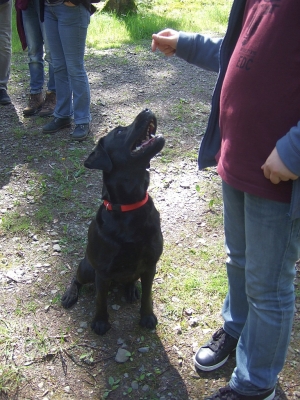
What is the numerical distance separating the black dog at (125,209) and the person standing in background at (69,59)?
8.48 ft

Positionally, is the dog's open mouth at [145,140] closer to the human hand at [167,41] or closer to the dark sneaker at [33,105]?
the human hand at [167,41]

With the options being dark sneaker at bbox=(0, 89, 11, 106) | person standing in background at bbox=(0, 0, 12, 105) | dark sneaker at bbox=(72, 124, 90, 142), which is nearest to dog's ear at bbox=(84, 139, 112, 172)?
dark sneaker at bbox=(72, 124, 90, 142)

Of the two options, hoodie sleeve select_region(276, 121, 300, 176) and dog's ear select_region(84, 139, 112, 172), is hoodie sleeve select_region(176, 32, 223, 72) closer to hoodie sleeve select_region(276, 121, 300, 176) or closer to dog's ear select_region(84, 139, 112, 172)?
dog's ear select_region(84, 139, 112, 172)

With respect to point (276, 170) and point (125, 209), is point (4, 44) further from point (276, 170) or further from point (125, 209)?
point (276, 170)

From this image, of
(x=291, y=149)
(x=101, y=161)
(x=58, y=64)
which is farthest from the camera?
(x=58, y=64)

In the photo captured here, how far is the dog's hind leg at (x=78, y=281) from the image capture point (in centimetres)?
310

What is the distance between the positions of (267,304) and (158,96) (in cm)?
520

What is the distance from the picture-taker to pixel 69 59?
506 centimetres

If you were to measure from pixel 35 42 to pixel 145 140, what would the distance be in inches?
150

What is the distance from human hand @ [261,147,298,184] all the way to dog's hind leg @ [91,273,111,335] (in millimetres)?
1517

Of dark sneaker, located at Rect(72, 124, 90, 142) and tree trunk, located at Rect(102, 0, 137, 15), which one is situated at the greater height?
tree trunk, located at Rect(102, 0, 137, 15)

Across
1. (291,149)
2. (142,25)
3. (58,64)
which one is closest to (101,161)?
(291,149)

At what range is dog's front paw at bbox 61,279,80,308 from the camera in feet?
10.6

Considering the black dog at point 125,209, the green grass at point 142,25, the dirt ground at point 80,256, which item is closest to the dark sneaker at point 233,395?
the dirt ground at point 80,256
